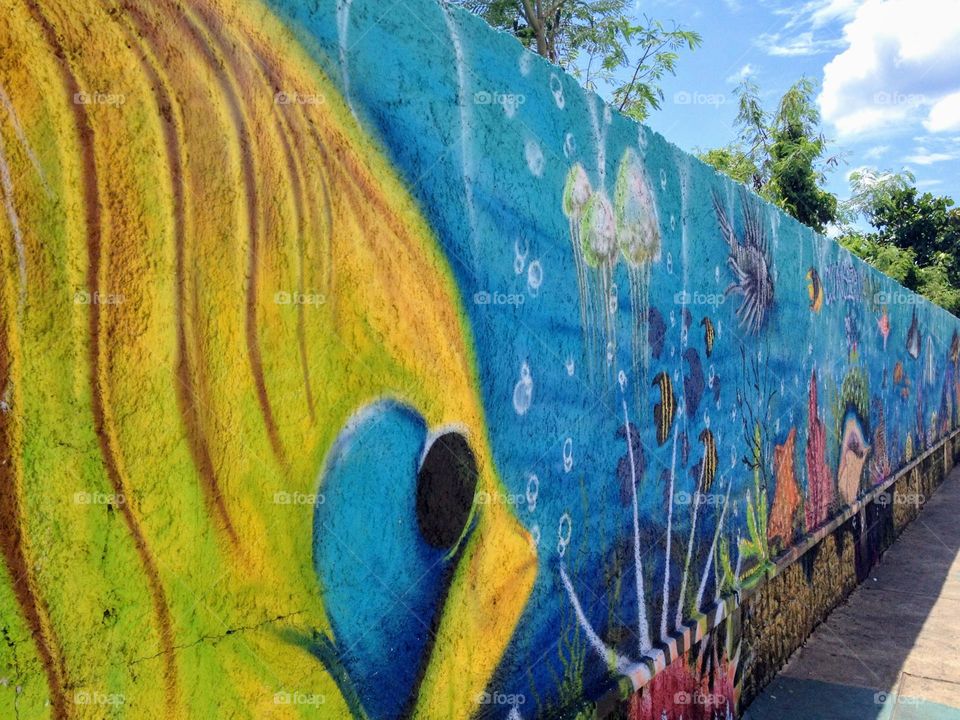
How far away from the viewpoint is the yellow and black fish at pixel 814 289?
6078 millimetres

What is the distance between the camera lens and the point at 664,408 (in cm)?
363

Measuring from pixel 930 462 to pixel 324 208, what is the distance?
1167 centimetres

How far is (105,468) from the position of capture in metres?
1.56

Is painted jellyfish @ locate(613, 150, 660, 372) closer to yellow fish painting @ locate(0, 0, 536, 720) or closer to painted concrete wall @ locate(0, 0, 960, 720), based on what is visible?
painted concrete wall @ locate(0, 0, 960, 720)

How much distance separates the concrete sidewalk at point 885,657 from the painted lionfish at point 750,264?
2.10 metres

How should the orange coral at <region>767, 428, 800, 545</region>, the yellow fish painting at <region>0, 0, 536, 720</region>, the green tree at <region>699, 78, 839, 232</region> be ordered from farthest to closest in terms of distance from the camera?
the green tree at <region>699, 78, 839, 232</region>, the orange coral at <region>767, 428, 800, 545</region>, the yellow fish painting at <region>0, 0, 536, 720</region>

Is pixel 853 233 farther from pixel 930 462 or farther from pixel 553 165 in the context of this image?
pixel 553 165

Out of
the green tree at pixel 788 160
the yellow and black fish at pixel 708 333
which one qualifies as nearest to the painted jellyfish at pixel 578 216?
the yellow and black fish at pixel 708 333

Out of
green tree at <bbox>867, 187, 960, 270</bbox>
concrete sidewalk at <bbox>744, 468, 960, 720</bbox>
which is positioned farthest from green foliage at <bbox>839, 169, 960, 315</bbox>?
concrete sidewalk at <bbox>744, 468, 960, 720</bbox>

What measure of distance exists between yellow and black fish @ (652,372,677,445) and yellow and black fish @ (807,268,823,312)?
111 inches

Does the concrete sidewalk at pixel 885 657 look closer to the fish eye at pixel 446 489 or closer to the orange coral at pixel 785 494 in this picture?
the orange coral at pixel 785 494

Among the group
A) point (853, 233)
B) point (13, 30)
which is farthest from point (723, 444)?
point (853, 233)

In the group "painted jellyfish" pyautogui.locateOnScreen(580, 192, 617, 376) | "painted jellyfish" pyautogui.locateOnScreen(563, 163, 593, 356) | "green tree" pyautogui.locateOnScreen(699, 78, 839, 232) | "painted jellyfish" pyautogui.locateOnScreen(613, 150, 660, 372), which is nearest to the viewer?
"painted jellyfish" pyautogui.locateOnScreen(563, 163, 593, 356)

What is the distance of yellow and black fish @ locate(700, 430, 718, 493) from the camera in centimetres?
→ 401
